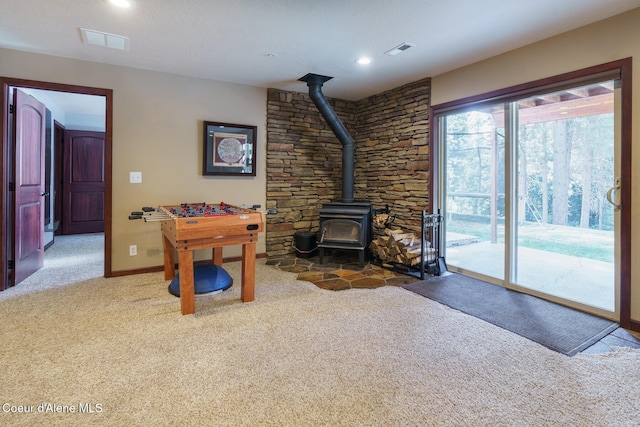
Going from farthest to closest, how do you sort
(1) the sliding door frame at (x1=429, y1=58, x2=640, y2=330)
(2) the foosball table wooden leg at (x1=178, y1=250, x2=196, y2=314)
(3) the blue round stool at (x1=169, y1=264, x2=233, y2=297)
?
(3) the blue round stool at (x1=169, y1=264, x2=233, y2=297)
(2) the foosball table wooden leg at (x1=178, y1=250, x2=196, y2=314)
(1) the sliding door frame at (x1=429, y1=58, x2=640, y2=330)

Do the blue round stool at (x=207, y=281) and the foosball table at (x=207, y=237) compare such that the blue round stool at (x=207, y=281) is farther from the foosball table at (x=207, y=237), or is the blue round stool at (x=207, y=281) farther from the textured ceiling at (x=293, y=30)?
the textured ceiling at (x=293, y=30)

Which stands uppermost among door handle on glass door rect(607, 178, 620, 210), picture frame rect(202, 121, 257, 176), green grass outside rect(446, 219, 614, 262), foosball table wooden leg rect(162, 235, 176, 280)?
picture frame rect(202, 121, 257, 176)

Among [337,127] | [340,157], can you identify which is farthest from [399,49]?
[340,157]

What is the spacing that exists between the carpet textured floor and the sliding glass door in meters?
0.19

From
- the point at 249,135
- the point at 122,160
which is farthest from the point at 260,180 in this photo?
the point at 122,160

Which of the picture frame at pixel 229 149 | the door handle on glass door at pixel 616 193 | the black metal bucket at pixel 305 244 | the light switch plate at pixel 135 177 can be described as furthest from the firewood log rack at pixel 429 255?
the light switch plate at pixel 135 177

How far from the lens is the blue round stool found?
303cm

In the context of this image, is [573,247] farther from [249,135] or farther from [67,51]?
[67,51]

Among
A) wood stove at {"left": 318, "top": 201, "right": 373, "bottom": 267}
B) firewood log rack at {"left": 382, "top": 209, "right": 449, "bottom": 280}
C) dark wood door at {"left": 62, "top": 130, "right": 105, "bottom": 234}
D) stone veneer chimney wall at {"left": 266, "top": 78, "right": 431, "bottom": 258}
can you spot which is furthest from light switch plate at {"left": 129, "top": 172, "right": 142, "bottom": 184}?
dark wood door at {"left": 62, "top": 130, "right": 105, "bottom": 234}

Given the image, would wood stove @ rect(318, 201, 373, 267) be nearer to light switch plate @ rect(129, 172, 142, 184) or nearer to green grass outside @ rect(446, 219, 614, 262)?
green grass outside @ rect(446, 219, 614, 262)

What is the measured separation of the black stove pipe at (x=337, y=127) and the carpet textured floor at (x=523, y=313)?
179cm

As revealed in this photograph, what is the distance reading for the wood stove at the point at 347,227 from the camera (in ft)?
13.8

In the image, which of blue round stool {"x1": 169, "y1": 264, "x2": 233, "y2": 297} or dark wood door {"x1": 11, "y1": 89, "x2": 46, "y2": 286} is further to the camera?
dark wood door {"x1": 11, "y1": 89, "x2": 46, "y2": 286}

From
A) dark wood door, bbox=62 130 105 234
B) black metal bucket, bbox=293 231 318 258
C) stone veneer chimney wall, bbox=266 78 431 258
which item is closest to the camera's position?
stone veneer chimney wall, bbox=266 78 431 258
